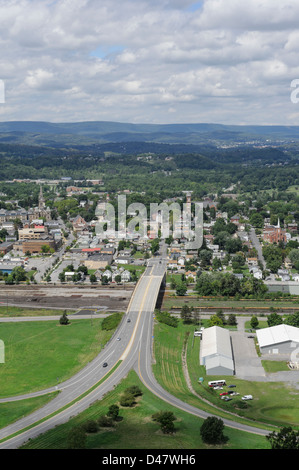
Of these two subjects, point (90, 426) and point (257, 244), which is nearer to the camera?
point (90, 426)

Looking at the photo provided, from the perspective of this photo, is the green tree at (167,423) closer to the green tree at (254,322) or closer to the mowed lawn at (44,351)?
the mowed lawn at (44,351)

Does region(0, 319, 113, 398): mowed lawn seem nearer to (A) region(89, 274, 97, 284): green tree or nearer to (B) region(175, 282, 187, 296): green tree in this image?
(B) region(175, 282, 187, 296): green tree

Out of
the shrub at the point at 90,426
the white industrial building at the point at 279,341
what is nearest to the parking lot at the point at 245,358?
the white industrial building at the point at 279,341

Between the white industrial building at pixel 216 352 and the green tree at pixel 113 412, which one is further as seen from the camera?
the white industrial building at pixel 216 352

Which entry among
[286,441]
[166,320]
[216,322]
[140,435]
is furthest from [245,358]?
[286,441]

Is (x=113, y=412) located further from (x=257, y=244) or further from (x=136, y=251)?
(x=257, y=244)
